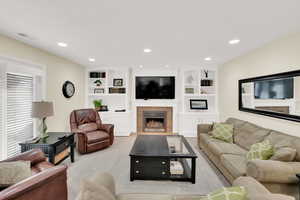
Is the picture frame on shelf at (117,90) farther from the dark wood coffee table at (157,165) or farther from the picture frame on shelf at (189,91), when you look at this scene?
the dark wood coffee table at (157,165)

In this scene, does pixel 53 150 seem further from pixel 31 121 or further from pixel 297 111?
pixel 297 111

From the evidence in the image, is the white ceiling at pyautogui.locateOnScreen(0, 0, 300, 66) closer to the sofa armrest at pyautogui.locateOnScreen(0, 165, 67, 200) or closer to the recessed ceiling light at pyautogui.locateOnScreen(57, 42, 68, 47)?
the recessed ceiling light at pyautogui.locateOnScreen(57, 42, 68, 47)

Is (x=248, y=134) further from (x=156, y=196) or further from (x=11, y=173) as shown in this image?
(x=11, y=173)

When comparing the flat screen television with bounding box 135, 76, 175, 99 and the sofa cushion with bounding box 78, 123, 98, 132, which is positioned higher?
the flat screen television with bounding box 135, 76, 175, 99

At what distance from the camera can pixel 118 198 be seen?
145cm

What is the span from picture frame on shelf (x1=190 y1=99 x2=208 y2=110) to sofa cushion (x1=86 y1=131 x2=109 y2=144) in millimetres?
3089

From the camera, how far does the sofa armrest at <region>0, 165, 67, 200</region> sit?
1212mm

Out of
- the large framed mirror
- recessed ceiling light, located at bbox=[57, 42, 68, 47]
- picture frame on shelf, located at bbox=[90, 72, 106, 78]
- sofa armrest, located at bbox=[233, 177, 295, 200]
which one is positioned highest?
recessed ceiling light, located at bbox=[57, 42, 68, 47]

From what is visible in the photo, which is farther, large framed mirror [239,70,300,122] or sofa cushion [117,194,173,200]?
large framed mirror [239,70,300,122]

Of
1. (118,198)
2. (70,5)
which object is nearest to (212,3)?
(70,5)

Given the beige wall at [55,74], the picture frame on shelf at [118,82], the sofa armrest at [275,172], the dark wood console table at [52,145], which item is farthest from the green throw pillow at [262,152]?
the picture frame on shelf at [118,82]

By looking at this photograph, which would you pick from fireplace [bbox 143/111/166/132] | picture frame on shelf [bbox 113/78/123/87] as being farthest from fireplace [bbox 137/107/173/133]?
picture frame on shelf [bbox 113/78/123/87]

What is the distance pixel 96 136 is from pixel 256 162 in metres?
3.31

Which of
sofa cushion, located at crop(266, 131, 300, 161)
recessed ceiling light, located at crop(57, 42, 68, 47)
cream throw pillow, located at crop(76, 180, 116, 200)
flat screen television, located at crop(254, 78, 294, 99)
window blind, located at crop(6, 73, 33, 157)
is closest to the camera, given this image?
cream throw pillow, located at crop(76, 180, 116, 200)
